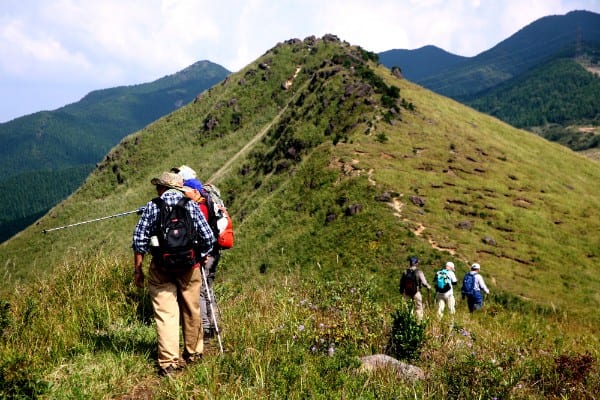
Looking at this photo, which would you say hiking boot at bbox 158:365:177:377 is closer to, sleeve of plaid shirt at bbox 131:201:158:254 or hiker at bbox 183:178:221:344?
hiker at bbox 183:178:221:344

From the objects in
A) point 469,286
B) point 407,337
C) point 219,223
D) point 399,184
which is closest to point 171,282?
point 219,223

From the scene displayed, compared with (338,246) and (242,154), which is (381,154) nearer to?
(338,246)

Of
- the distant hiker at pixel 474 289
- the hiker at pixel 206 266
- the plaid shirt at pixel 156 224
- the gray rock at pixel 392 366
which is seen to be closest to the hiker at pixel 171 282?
the plaid shirt at pixel 156 224

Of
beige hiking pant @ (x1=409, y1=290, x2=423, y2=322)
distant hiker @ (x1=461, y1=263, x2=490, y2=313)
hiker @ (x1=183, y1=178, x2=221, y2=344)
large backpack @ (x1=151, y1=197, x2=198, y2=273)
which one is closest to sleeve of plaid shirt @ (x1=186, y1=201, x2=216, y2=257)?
large backpack @ (x1=151, y1=197, x2=198, y2=273)

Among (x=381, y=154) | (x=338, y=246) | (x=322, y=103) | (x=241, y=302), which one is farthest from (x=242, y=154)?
(x=241, y=302)

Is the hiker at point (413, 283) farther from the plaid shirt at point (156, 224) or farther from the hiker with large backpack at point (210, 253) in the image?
the plaid shirt at point (156, 224)

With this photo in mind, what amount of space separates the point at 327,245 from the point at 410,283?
713 inches

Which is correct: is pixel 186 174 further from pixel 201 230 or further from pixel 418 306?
pixel 418 306

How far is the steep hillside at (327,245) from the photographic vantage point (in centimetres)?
471

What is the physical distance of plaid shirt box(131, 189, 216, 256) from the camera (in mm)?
5152

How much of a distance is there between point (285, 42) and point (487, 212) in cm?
8558

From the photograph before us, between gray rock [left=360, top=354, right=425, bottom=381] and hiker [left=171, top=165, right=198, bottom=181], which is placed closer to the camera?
gray rock [left=360, top=354, right=425, bottom=381]

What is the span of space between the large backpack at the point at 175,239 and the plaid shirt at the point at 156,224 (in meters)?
0.08

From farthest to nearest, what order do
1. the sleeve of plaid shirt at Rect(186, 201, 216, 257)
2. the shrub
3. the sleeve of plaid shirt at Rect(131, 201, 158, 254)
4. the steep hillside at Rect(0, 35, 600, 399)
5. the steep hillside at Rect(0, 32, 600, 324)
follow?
the steep hillside at Rect(0, 32, 600, 324) → the shrub → the sleeve of plaid shirt at Rect(186, 201, 216, 257) → the sleeve of plaid shirt at Rect(131, 201, 158, 254) → the steep hillside at Rect(0, 35, 600, 399)
